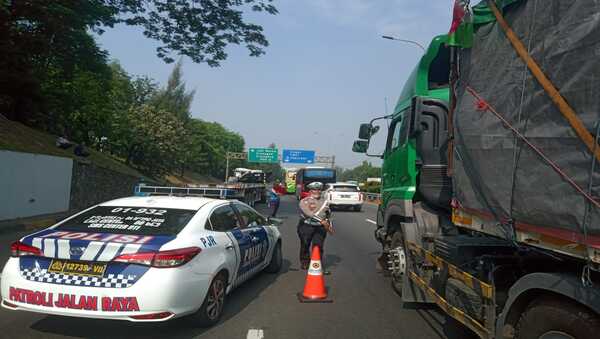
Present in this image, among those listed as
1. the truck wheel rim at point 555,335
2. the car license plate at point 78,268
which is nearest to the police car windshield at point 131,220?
the car license plate at point 78,268

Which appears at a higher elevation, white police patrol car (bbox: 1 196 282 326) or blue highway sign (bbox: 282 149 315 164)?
Result: blue highway sign (bbox: 282 149 315 164)

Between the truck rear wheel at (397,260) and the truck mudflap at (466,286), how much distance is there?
551mm

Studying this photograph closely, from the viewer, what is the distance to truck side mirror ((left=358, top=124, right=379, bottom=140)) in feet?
25.6

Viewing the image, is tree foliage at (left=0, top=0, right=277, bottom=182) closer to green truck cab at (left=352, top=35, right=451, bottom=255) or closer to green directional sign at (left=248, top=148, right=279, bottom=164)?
green truck cab at (left=352, top=35, right=451, bottom=255)

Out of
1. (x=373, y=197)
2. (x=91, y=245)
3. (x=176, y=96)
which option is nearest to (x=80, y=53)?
(x=91, y=245)

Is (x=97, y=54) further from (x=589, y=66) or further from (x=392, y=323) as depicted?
(x=589, y=66)

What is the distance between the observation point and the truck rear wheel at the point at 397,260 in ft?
20.2

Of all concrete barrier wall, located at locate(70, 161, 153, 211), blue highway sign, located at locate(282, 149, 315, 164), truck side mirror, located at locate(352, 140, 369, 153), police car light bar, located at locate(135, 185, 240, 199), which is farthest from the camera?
blue highway sign, located at locate(282, 149, 315, 164)

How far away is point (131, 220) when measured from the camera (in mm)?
4965

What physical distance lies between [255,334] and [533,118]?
321cm

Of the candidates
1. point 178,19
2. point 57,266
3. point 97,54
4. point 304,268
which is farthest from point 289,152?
point 57,266

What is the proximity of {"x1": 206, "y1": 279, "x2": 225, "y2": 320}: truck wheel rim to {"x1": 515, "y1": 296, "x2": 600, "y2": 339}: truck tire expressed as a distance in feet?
9.58

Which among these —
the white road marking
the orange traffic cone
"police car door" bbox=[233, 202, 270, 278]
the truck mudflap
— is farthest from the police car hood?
the truck mudflap

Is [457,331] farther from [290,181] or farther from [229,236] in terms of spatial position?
[290,181]
